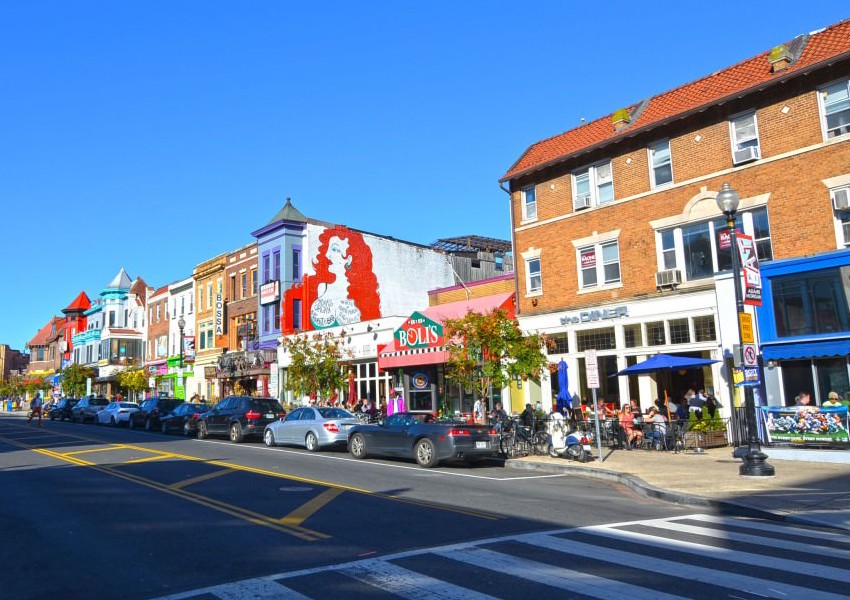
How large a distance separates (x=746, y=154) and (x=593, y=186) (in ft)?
18.3

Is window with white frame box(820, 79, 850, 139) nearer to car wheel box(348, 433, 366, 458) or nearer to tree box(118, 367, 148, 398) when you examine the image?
car wheel box(348, 433, 366, 458)

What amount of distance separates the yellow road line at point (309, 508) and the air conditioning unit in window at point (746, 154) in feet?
52.0

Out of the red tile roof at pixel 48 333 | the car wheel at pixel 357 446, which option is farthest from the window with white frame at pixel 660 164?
the red tile roof at pixel 48 333

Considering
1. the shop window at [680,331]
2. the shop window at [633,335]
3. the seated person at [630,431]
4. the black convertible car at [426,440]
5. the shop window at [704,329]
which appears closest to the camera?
the black convertible car at [426,440]

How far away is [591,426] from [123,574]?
16.9 m

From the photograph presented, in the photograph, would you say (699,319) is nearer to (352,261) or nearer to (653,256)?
(653,256)

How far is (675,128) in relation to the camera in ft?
73.8

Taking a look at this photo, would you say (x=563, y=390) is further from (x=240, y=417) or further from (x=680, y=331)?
(x=240, y=417)

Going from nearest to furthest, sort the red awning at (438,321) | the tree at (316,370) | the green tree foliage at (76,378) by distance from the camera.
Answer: the red awning at (438,321) < the tree at (316,370) < the green tree foliage at (76,378)

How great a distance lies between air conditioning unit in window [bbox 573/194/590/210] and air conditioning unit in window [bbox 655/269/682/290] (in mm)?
4203

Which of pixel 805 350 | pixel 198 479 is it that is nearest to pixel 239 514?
pixel 198 479

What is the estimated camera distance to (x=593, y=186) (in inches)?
979

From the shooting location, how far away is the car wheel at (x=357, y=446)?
1845cm

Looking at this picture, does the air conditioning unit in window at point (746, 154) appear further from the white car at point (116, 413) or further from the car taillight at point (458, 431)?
the white car at point (116, 413)
